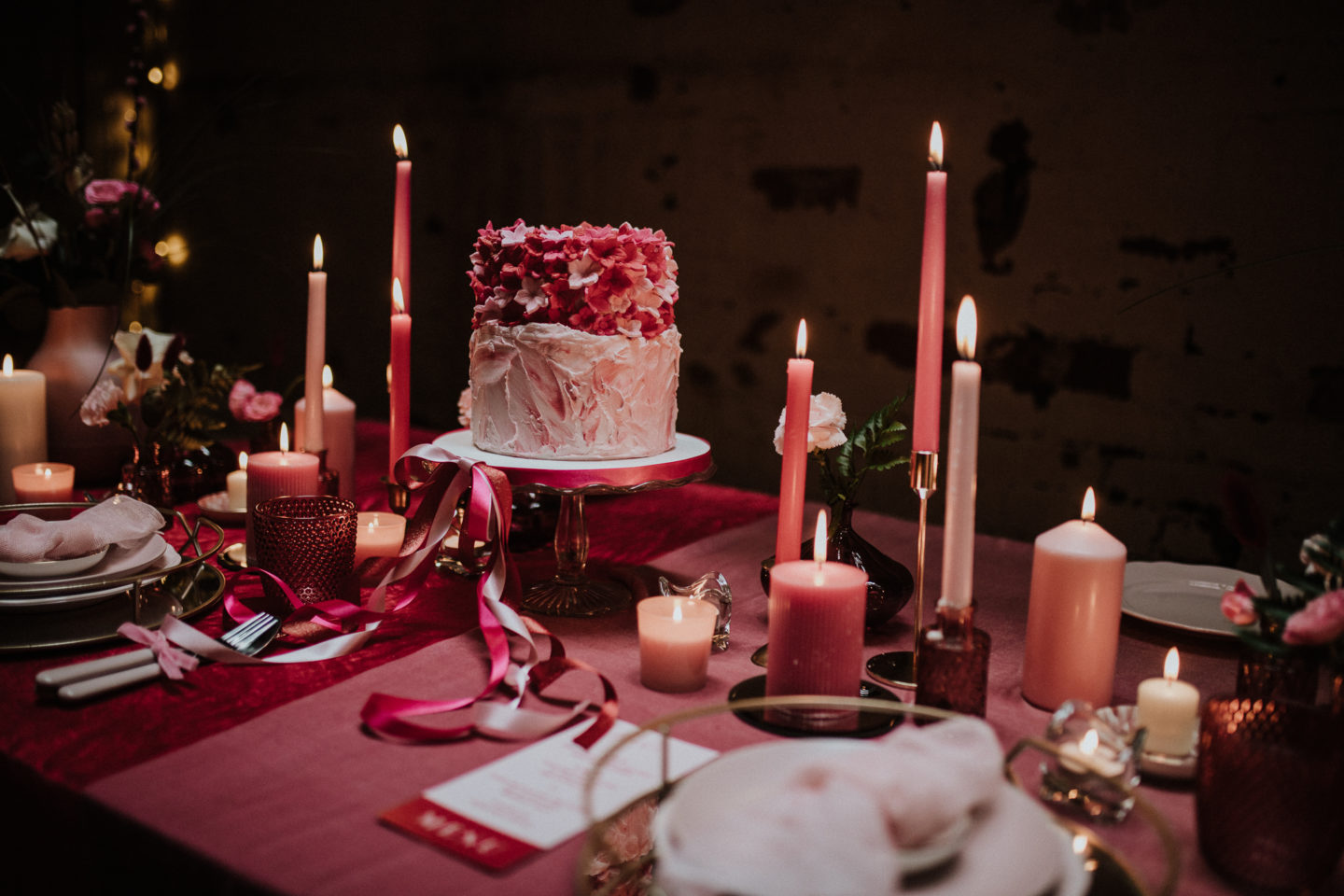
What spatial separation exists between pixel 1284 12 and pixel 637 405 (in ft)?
5.96

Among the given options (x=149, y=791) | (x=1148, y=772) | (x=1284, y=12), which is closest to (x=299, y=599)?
(x=149, y=791)

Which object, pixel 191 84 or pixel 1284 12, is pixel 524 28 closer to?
pixel 191 84

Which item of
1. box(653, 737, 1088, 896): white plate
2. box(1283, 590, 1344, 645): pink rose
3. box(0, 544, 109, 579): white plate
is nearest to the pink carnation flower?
box(0, 544, 109, 579): white plate

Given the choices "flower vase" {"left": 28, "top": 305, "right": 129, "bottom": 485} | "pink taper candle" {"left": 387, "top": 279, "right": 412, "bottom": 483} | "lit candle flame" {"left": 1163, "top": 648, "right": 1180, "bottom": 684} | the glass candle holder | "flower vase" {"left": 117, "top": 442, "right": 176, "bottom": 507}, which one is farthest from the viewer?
"flower vase" {"left": 28, "top": 305, "right": 129, "bottom": 485}

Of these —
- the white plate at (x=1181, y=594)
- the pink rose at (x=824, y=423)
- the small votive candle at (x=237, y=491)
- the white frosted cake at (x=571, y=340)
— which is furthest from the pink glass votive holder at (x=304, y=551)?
the white plate at (x=1181, y=594)

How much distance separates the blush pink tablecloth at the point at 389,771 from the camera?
780 mm

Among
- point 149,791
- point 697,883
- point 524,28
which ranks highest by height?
point 524,28

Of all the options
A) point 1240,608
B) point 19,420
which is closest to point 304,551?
point 19,420

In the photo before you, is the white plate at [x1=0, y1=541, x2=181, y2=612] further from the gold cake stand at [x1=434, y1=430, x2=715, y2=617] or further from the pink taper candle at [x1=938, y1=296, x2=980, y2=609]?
the pink taper candle at [x1=938, y1=296, x2=980, y2=609]

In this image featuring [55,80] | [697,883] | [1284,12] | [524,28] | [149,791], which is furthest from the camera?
[55,80]

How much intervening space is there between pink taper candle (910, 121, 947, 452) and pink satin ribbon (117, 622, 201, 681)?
2.75 ft

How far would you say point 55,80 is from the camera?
3.81m

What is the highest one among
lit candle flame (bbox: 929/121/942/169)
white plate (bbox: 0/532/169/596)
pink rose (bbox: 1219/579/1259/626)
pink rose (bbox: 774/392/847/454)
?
lit candle flame (bbox: 929/121/942/169)

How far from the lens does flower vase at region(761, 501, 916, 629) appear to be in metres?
1.34
